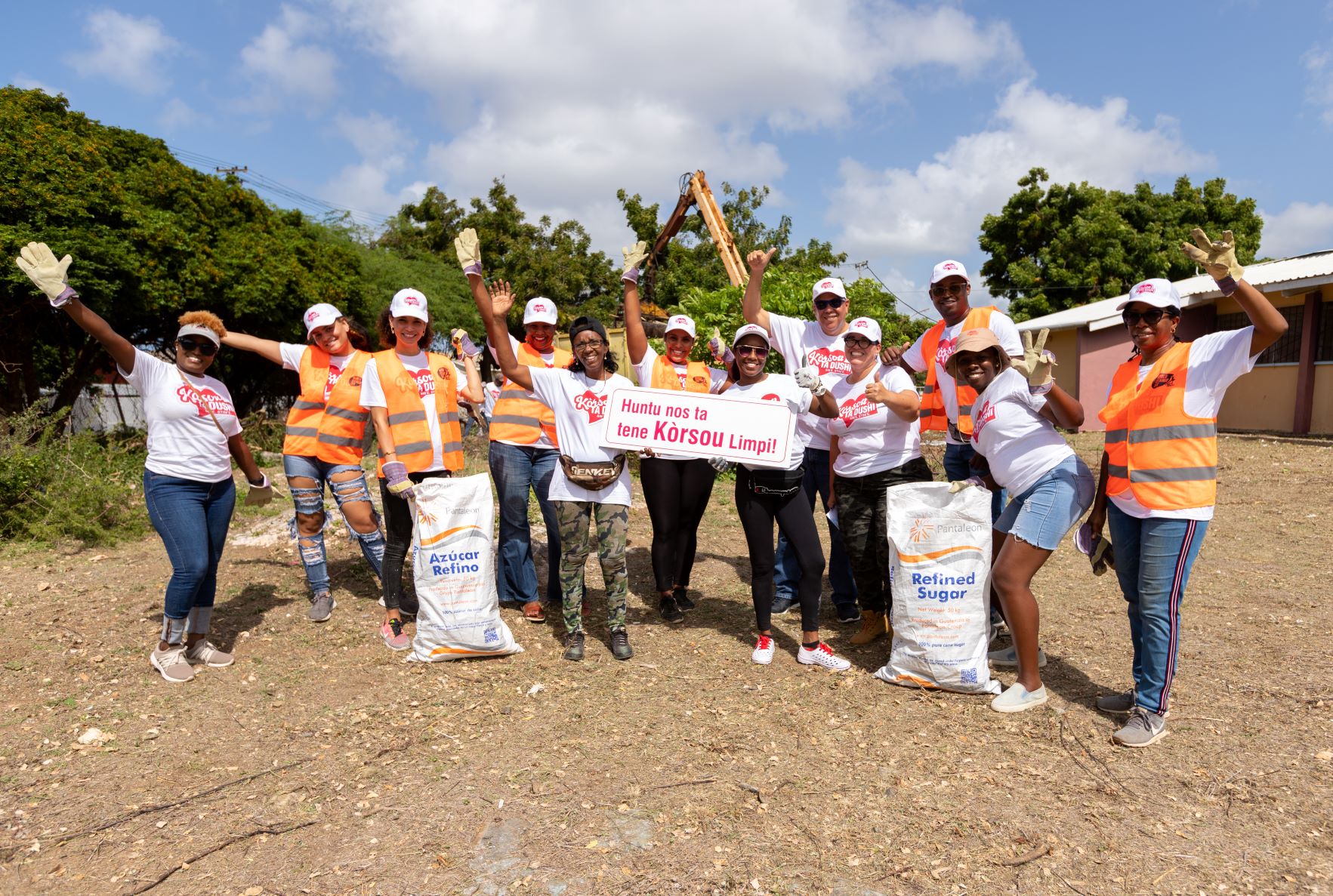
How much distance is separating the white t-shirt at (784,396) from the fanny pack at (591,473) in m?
0.75

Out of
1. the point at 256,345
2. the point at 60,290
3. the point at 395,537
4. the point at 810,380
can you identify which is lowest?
the point at 395,537

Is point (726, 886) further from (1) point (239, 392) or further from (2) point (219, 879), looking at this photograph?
(1) point (239, 392)

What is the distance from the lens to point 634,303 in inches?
194

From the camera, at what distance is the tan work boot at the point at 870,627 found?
4793mm

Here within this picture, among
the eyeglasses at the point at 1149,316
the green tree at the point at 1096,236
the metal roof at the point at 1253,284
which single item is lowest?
the eyeglasses at the point at 1149,316

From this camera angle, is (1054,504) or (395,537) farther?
(395,537)

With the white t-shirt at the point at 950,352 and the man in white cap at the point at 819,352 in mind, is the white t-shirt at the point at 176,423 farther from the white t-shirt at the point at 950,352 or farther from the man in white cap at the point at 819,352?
the white t-shirt at the point at 950,352

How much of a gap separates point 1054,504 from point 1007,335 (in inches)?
40.6

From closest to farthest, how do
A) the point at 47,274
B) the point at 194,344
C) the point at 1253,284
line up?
the point at 47,274, the point at 194,344, the point at 1253,284

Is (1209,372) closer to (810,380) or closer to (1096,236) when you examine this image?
(810,380)

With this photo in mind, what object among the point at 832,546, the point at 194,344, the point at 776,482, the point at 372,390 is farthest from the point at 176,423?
the point at 832,546

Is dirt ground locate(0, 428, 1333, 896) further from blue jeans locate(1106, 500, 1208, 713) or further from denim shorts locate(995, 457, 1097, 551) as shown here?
denim shorts locate(995, 457, 1097, 551)

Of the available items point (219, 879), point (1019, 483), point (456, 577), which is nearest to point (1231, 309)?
point (1019, 483)

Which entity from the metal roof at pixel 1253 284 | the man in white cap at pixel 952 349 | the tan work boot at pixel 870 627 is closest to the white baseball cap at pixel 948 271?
the man in white cap at pixel 952 349
